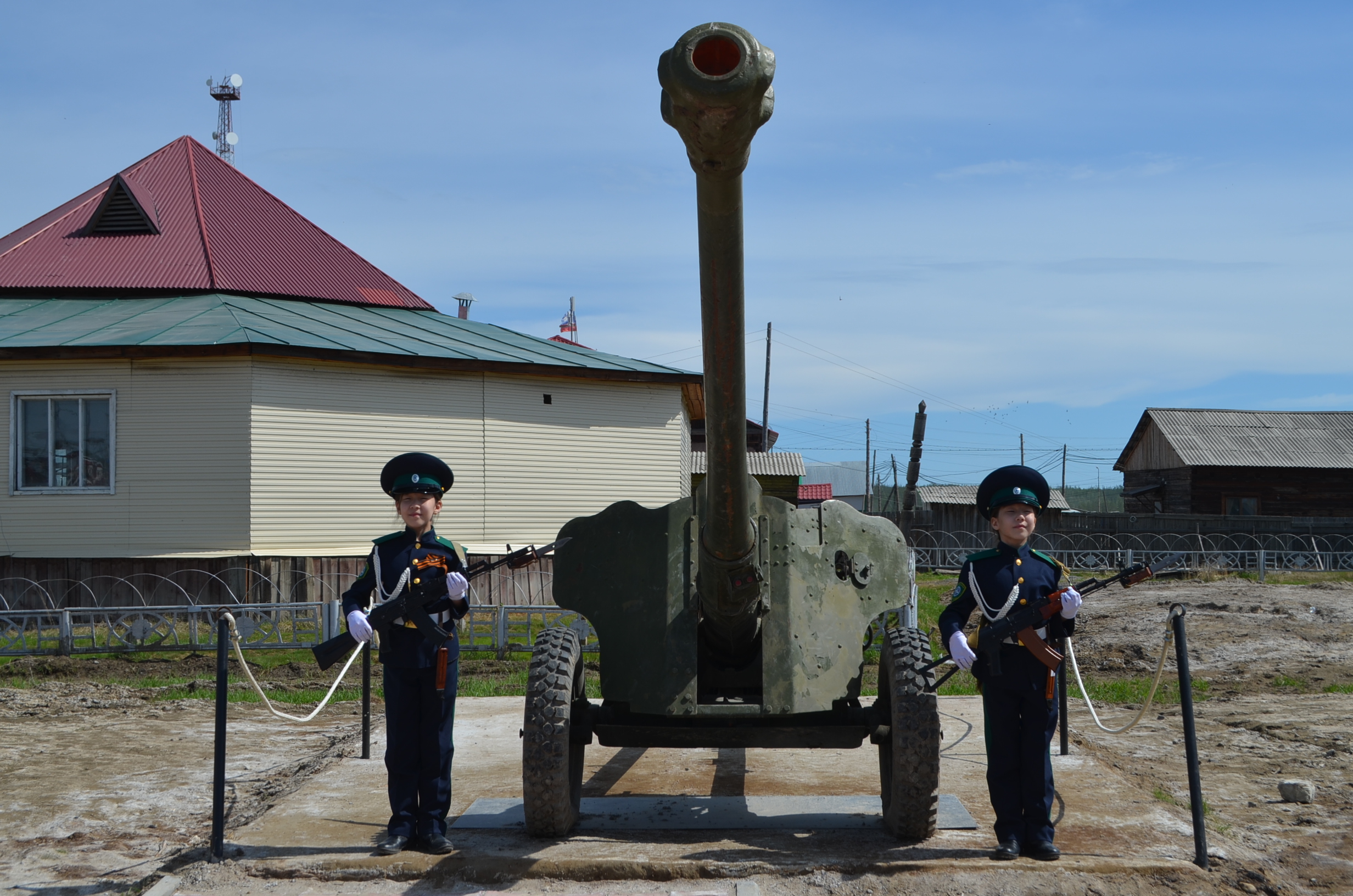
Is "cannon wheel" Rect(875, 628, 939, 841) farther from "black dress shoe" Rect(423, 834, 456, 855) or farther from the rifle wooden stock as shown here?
the rifle wooden stock

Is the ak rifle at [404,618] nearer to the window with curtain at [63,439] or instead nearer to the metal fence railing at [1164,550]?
the window with curtain at [63,439]

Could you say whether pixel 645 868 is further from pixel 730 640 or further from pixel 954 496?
pixel 954 496

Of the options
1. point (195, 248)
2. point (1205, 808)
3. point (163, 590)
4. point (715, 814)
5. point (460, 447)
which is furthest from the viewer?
point (195, 248)

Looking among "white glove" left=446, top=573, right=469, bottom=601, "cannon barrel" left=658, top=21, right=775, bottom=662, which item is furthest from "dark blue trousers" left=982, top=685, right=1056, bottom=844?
"white glove" left=446, top=573, right=469, bottom=601

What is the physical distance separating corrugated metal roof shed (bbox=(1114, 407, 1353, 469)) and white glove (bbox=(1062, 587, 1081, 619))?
31.6 m

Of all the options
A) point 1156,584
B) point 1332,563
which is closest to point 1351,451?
point 1332,563

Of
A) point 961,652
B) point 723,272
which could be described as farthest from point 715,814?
point 723,272

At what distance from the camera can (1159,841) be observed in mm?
5055

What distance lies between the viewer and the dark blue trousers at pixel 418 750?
5.07 m

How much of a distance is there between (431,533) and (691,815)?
75.2 inches

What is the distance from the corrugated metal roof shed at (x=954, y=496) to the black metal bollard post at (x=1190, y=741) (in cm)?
2806

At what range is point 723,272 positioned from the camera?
12.7ft

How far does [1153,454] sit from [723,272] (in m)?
36.6

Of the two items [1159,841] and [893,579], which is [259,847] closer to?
[893,579]
